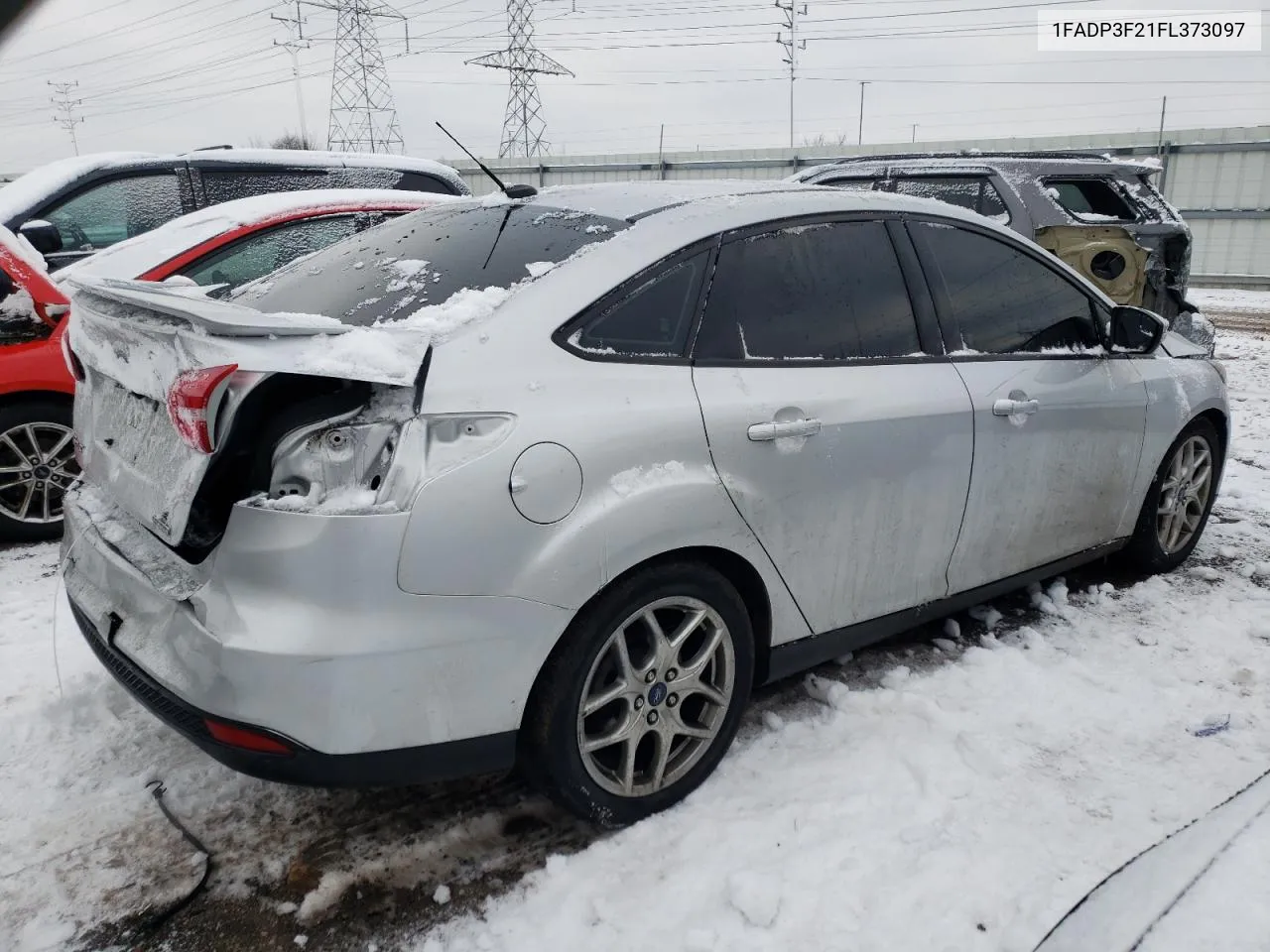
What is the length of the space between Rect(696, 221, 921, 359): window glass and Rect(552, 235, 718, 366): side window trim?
0.09 feet

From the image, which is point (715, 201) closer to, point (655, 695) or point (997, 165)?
point (655, 695)

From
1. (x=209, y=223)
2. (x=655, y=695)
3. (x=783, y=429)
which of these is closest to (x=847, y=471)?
(x=783, y=429)

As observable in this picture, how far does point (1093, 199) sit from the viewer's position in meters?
7.55

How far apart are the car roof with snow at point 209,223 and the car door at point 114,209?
0.77m

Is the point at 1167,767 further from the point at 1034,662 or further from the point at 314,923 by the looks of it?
the point at 314,923

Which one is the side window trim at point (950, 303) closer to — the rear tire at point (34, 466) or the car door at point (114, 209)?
the rear tire at point (34, 466)

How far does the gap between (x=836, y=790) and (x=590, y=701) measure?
0.78 m

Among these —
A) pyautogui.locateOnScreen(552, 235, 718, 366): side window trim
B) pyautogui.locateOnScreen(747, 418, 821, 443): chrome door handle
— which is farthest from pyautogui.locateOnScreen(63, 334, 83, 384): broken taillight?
pyautogui.locateOnScreen(747, 418, 821, 443): chrome door handle

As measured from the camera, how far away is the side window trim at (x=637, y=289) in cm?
227

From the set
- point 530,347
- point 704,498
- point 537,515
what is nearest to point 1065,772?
point 704,498

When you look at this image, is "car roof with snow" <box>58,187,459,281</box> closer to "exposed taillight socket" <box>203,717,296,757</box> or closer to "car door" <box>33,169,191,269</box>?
"car door" <box>33,169,191,269</box>

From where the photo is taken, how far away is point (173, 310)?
2023 millimetres

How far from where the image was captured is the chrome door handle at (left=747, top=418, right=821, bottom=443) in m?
2.47

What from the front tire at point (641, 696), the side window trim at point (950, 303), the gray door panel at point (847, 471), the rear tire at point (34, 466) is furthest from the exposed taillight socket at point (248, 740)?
the rear tire at point (34, 466)
